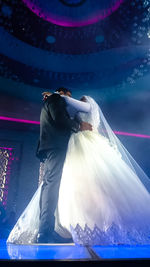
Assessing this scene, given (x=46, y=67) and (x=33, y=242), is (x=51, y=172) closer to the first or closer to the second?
(x=33, y=242)

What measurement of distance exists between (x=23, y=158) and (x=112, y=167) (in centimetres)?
536

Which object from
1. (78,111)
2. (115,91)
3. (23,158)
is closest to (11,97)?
(23,158)

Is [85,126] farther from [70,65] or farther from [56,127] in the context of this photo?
[70,65]

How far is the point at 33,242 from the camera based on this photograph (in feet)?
5.16

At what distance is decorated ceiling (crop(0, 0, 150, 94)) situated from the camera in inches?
174

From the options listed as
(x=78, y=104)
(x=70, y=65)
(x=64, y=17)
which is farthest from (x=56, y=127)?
(x=70, y=65)

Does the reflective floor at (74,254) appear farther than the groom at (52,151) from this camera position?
No

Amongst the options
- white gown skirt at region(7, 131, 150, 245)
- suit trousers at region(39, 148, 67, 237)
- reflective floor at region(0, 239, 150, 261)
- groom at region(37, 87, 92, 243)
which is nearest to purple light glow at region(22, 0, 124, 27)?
groom at region(37, 87, 92, 243)

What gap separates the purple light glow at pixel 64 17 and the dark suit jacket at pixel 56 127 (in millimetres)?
3304

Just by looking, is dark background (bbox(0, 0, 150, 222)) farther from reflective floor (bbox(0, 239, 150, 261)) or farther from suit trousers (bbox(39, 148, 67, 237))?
reflective floor (bbox(0, 239, 150, 261))

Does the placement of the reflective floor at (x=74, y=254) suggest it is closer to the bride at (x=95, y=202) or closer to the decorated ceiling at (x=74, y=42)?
the bride at (x=95, y=202)

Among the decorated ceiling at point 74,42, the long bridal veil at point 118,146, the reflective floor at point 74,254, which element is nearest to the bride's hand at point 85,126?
the long bridal veil at point 118,146

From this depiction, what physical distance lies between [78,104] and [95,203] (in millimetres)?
886

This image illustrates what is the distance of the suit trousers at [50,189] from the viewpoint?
5.26ft
